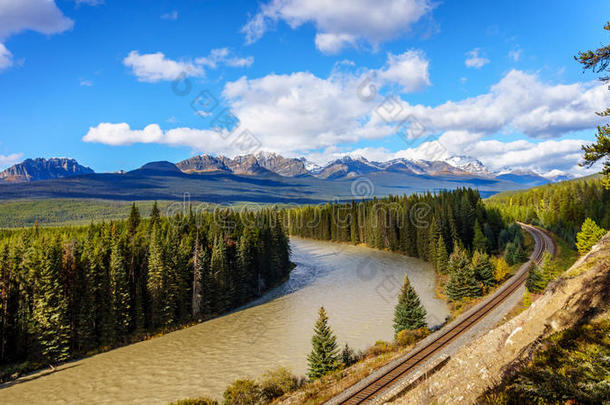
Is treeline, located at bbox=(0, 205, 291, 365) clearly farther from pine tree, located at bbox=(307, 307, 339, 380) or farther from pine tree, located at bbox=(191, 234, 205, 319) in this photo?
pine tree, located at bbox=(307, 307, 339, 380)

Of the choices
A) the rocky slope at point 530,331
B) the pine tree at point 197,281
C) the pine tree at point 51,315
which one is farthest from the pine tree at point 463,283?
the pine tree at point 51,315

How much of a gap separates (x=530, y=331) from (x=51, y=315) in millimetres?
44927

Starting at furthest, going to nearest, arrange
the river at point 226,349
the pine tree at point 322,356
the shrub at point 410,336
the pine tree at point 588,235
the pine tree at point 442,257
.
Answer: the pine tree at point 442,257 < the pine tree at point 588,235 < the shrub at point 410,336 < the river at point 226,349 < the pine tree at point 322,356

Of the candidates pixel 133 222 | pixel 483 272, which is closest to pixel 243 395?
pixel 483 272

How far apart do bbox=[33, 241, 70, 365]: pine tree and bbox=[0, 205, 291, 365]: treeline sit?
0.09 meters

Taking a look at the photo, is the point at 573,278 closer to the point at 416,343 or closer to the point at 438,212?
the point at 416,343

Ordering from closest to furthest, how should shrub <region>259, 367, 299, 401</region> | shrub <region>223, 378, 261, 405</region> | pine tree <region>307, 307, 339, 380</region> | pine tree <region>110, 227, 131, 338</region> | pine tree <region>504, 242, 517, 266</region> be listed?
1. shrub <region>223, 378, 261, 405</region>
2. shrub <region>259, 367, 299, 401</region>
3. pine tree <region>307, 307, 339, 380</region>
4. pine tree <region>110, 227, 131, 338</region>
5. pine tree <region>504, 242, 517, 266</region>

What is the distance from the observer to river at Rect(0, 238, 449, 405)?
29500mm

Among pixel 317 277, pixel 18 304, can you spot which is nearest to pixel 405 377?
pixel 18 304

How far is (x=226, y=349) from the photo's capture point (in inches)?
1492

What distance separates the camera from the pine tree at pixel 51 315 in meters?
35.5

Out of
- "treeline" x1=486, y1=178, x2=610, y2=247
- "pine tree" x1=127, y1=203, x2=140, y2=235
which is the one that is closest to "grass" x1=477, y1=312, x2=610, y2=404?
"pine tree" x1=127, y1=203, x2=140, y2=235

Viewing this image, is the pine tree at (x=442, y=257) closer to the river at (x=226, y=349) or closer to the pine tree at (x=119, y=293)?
the river at (x=226, y=349)

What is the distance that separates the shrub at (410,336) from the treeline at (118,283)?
3242 centimetres
